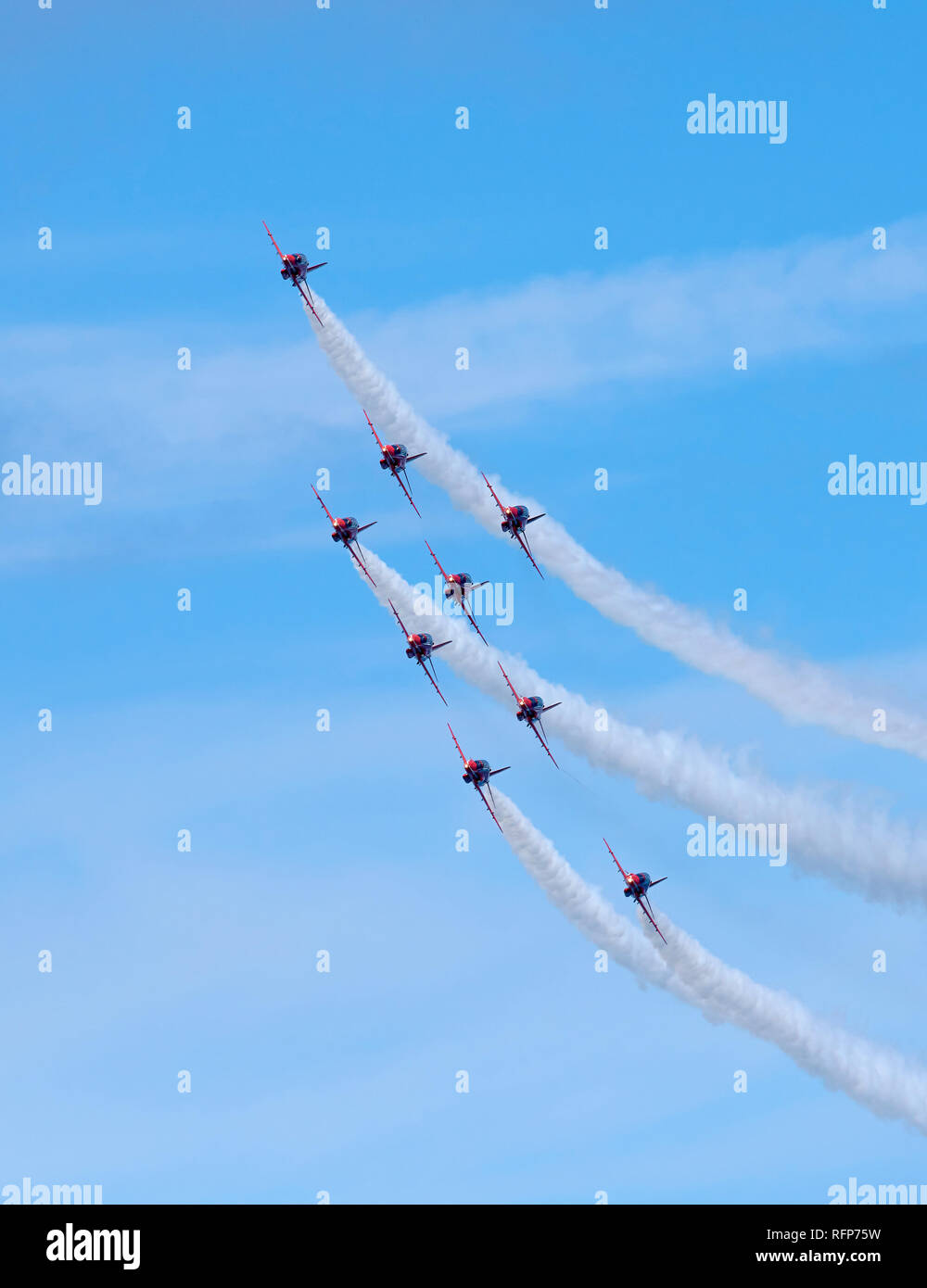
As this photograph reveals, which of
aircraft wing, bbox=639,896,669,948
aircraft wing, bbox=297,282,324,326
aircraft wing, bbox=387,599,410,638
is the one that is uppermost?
aircraft wing, bbox=297,282,324,326

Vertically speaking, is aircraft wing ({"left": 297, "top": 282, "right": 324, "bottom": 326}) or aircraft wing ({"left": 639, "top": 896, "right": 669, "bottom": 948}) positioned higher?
aircraft wing ({"left": 297, "top": 282, "right": 324, "bottom": 326})

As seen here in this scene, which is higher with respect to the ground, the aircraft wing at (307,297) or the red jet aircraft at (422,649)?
the aircraft wing at (307,297)

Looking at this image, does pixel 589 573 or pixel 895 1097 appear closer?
pixel 895 1097

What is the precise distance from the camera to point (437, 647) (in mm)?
178375

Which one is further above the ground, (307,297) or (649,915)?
(307,297)

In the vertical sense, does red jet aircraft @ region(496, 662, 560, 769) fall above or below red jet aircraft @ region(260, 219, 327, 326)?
below

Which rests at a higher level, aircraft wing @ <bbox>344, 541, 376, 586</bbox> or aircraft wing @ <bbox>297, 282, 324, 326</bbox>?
aircraft wing @ <bbox>297, 282, 324, 326</bbox>

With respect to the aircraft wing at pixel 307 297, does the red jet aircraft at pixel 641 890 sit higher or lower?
lower

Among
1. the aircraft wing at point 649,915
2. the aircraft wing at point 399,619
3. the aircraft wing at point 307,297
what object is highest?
the aircraft wing at point 307,297
